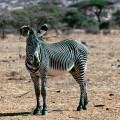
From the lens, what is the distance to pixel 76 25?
143 feet

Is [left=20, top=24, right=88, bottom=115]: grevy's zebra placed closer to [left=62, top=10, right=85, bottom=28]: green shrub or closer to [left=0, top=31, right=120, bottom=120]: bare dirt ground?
[left=0, top=31, right=120, bottom=120]: bare dirt ground

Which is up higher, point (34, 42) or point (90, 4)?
point (34, 42)

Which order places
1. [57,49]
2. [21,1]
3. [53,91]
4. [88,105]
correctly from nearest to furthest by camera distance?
[57,49], [88,105], [53,91], [21,1]

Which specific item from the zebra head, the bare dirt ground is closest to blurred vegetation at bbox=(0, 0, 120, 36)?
the bare dirt ground

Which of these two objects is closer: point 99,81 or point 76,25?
point 99,81

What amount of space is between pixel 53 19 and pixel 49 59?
22304mm

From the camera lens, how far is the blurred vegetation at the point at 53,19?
2588 cm

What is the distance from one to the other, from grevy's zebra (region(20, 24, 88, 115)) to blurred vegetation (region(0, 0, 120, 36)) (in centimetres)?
1576

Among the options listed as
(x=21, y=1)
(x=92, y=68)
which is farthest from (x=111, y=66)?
(x=21, y=1)

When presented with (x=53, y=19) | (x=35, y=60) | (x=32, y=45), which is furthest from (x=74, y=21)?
(x=35, y=60)

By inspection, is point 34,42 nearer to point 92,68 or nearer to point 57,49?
point 57,49

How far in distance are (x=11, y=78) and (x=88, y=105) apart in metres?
4.11

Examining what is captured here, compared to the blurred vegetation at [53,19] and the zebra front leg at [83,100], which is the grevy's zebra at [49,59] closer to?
the zebra front leg at [83,100]

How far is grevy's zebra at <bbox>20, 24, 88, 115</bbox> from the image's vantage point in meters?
6.39
